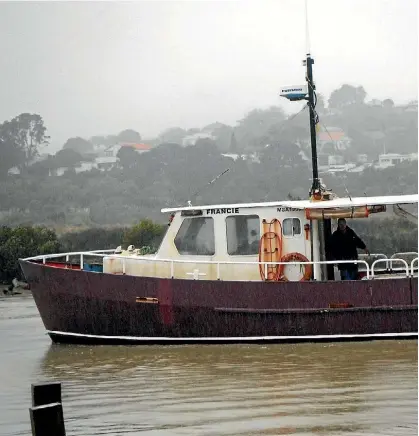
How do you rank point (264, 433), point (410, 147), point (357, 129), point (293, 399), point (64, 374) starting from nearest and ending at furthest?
1. point (264, 433)
2. point (293, 399)
3. point (64, 374)
4. point (410, 147)
5. point (357, 129)

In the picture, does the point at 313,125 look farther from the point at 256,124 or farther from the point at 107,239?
the point at 256,124

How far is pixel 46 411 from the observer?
9.36 m

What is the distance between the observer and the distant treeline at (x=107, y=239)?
29.7 m

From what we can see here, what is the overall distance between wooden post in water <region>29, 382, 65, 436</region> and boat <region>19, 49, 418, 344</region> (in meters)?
7.47

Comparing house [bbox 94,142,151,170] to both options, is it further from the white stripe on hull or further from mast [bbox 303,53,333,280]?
the white stripe on hull

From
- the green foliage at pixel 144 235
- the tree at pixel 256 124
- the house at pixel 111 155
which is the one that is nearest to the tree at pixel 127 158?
the house at pixel 111 155

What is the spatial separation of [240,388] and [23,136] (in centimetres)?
7402

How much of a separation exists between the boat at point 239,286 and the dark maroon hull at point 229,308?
0.01m

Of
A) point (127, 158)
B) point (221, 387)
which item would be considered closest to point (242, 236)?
point (221, 387)

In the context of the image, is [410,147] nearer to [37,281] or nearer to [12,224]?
[12,224]

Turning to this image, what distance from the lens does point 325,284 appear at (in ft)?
54.5

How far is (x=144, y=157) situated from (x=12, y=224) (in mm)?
21706

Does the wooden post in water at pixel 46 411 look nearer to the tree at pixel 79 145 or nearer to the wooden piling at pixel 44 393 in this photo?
the wooden piling at pixel 44 393

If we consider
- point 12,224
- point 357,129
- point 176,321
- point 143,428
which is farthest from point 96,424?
point 357,129
